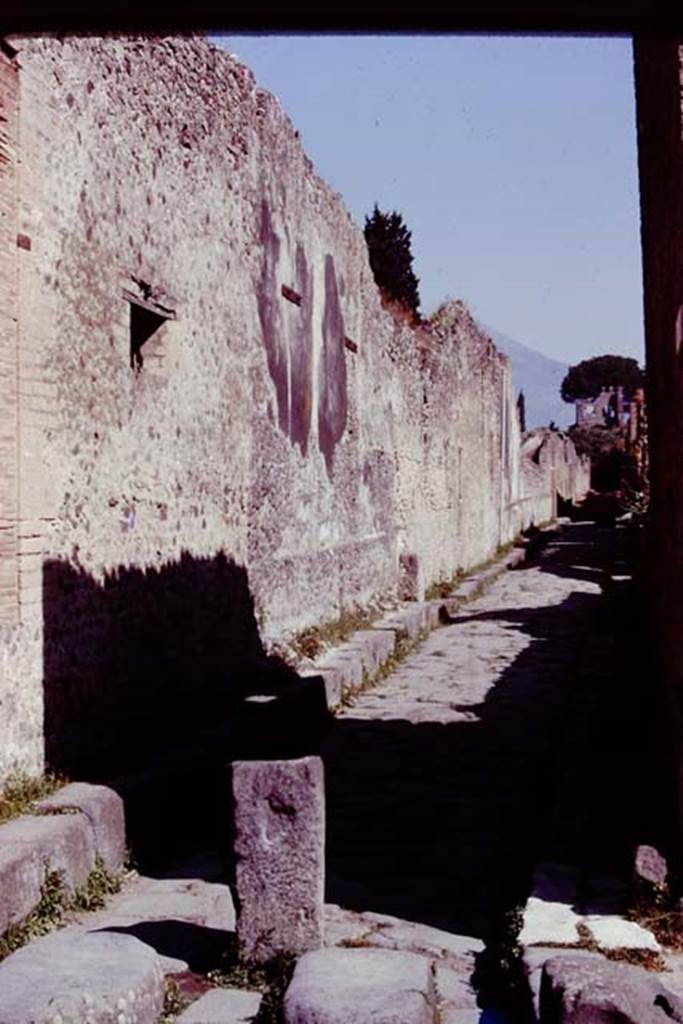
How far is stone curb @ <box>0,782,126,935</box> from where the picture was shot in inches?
177

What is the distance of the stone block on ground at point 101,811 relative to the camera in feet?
17.1

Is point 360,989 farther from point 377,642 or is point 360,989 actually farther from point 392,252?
point 392,252

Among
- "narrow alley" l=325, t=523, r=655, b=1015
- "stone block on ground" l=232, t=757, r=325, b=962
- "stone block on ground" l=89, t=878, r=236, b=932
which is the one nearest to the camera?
"stone block on ground" l=232, t=757, r=325, b=962

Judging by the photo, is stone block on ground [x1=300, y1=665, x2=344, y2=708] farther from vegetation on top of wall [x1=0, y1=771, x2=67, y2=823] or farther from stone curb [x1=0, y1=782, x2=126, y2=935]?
stone curb [x1=0, y1=782, x2=126, y2=935]

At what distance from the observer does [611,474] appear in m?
51.0

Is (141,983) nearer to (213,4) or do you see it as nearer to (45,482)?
(213,4)

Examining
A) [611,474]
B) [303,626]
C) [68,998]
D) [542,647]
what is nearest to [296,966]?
[68,998]

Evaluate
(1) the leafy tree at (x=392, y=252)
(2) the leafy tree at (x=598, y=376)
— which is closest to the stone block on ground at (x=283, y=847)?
(1) the leafy tree at (x=392, y=252)

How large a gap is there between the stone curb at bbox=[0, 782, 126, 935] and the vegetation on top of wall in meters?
0.06

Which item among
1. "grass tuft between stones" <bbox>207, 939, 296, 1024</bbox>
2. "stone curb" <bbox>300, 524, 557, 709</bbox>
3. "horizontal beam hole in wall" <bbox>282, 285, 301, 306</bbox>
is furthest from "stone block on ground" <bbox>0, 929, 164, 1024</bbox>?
"horizontal beam hole in wall" <bbox>282, 285, 301, 306</bbox>

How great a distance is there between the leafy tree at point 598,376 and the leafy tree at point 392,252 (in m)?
53.5

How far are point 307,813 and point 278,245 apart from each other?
671 cm

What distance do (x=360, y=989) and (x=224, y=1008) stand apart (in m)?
0.58

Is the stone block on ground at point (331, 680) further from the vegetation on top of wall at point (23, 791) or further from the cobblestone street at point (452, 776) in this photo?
the vegetation on top of wall at point (23, 791)
